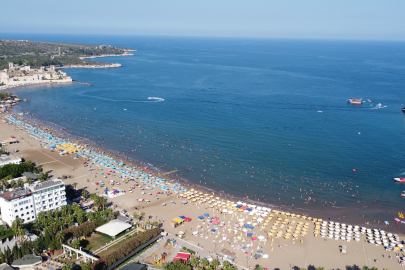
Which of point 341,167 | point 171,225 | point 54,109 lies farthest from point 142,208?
point 54,109

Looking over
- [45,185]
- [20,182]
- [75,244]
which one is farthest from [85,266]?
[20,182]

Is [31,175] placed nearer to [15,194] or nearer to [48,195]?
[48,195]

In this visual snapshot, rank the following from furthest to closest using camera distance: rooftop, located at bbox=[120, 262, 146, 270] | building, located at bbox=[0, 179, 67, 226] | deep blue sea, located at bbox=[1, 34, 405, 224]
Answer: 1. deep blue sea, located at bbox=[1, 34, 405, 224]
2. building, located at bbox=[0, 179, 67, 226]
3. rooftop, located at bbox=[120, 262, 146, 270]

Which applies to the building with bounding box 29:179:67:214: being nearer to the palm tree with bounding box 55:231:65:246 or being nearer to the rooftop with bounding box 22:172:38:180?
the palm tree with bounding box 55:231:65:246

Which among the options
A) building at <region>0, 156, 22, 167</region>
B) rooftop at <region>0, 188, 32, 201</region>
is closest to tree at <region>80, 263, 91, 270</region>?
rooftop at <region>0, 188, 32, 201</region>

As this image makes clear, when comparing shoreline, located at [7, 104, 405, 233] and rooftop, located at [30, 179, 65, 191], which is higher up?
rooftop, located at [30, 179, 65, 191]

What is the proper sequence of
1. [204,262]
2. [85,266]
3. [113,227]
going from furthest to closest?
[113,227] → [204,262] → [85,266]

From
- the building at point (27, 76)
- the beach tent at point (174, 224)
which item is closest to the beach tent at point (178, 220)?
the beach tent at point (174, 224)
